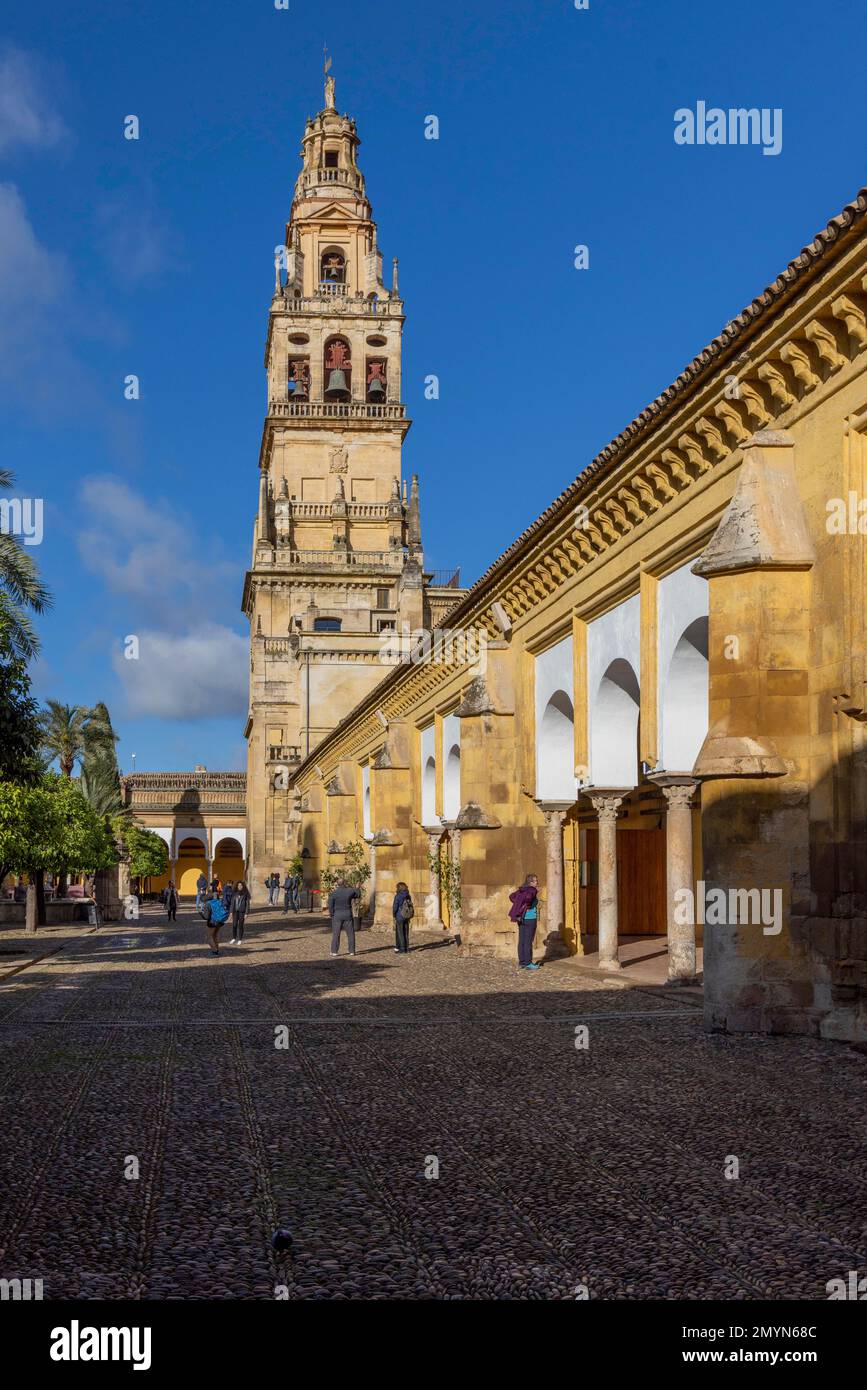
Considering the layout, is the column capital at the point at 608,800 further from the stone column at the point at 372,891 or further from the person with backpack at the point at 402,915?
the stone column at the point at 372,891

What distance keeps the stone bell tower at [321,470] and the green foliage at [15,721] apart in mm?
40256

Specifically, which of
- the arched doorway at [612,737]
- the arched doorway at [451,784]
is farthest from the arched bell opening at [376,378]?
the arched doorway at [612,737]

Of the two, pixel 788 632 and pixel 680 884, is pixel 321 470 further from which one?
pixel 788 632

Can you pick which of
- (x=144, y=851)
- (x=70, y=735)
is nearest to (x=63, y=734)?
(x=70, y=735)

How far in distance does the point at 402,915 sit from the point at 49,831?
10.1 meters

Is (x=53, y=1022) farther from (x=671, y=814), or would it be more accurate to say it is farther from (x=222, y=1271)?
(x=222, y=1271)

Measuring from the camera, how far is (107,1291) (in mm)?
4859

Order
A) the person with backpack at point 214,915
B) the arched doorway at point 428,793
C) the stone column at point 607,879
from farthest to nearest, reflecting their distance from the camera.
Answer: the arched doorway at point 428,793 < the person with backpack at point 214,915 < the stone column at point 607,879

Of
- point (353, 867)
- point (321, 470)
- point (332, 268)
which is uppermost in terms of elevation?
point (332, 268)

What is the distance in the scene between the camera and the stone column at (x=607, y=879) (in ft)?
60.5

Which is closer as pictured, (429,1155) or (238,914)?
(429,1155)

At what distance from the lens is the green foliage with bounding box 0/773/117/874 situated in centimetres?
2494

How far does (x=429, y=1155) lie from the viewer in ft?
23.2
